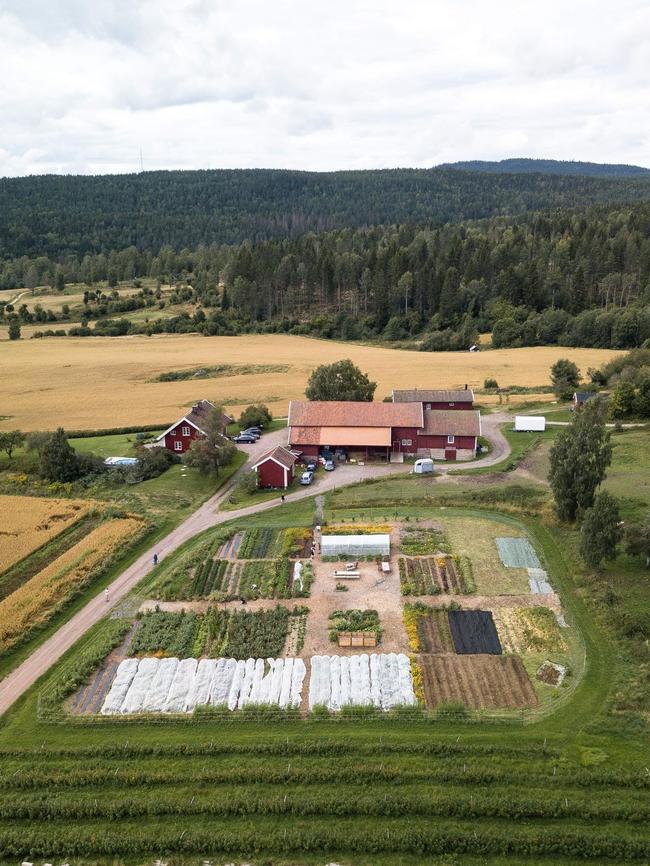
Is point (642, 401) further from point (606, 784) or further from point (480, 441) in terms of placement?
point (606, 784)

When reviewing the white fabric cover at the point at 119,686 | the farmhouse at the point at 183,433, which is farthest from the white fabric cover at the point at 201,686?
the farmhouse at the point at 183,433

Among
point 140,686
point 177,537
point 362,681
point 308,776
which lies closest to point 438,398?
point 177,537

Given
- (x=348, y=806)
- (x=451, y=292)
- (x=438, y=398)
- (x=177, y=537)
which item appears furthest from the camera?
(x=451, y=292)

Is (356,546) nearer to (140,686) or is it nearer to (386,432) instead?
(140,686)

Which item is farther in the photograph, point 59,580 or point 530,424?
point 530,424

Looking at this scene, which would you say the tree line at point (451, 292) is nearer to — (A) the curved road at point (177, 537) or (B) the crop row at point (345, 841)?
(A) the curved road at point (177, 537)

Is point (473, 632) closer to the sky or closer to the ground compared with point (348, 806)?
closer to the sky

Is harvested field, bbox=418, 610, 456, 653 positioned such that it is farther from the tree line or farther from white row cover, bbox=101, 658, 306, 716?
the tree line
